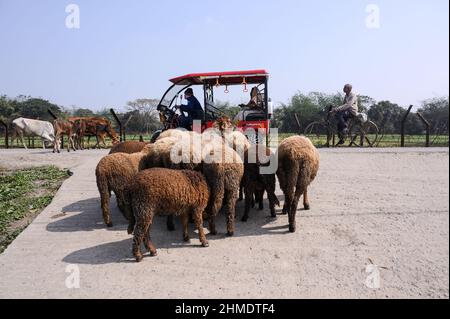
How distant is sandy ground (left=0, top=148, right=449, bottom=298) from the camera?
14.4 ft

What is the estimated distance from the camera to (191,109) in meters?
11.5

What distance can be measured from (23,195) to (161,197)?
19.3 ft

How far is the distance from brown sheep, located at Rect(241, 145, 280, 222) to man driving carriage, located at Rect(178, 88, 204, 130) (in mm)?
4814

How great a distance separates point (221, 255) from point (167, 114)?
7334 millimetres

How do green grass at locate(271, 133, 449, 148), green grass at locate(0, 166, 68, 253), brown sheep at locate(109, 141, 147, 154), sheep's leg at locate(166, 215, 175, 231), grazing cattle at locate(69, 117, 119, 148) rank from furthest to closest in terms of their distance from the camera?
grazing cattle at locate(69, 117, 119, 148) → green grass at locate(271, 133, 449, 148) → brown sheep at locate(109, 141, 147, 154) → green grass at locate(0, 166, 68, 253) → sheep's leg at locate(166, 215, 175, 231)

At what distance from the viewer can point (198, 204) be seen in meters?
5.68

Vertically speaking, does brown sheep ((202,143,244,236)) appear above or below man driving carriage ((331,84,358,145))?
below

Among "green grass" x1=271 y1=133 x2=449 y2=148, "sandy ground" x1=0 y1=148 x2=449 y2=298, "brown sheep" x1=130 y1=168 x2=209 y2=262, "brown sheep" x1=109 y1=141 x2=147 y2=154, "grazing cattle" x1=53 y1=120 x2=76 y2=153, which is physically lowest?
"sandy ground" x1=0 y1=148 x2=449 y2=298

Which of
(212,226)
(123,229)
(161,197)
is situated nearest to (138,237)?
(161,197)

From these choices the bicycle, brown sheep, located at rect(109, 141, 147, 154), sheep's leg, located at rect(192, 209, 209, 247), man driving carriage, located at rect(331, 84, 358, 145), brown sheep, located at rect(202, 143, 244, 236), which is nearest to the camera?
sheep's leg, located at rect(192, 209, 209, 247)

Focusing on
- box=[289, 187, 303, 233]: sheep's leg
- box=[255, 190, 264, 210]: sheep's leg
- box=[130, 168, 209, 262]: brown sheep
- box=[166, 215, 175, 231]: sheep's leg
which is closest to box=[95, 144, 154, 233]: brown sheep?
box=[166, 215, 175, 231]: sheep's leg

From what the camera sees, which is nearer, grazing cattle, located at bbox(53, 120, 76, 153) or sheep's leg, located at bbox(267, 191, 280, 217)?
sheep's leg, located at bbox(267, 191, 280, 217)

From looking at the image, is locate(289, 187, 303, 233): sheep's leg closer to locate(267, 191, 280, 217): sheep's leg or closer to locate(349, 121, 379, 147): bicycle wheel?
locate(267, 191, 280, 217): sheep's leg
